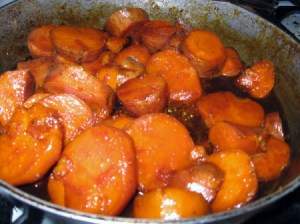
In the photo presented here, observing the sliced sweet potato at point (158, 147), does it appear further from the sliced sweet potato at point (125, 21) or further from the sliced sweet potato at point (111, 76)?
the sliced sweet potato at point (125, 21)

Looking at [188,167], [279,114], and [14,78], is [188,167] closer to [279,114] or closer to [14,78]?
[279,114]

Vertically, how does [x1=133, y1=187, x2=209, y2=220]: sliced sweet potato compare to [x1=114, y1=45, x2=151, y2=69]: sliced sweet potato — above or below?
below

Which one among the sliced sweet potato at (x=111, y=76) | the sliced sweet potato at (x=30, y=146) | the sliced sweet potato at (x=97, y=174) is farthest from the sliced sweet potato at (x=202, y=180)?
the sliced sweet potato at (x=111, y=76)

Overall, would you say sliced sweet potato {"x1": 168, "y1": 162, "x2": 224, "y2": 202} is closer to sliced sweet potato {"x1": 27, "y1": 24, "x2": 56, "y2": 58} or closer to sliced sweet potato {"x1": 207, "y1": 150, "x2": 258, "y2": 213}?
sliced sweet potato {"x1": 207, "y1": 150, "x2": 258, "y2": 213}

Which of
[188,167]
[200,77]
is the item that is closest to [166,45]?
[200,77]

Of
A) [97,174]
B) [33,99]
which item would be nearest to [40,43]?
[33,99]

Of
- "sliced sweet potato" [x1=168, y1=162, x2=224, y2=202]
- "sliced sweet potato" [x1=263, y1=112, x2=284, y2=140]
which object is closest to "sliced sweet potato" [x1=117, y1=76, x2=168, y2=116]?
"sliced sweet potato" [x1=168, y1=162, x2=224, y2=202]

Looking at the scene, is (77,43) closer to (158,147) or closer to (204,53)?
(204,53)
